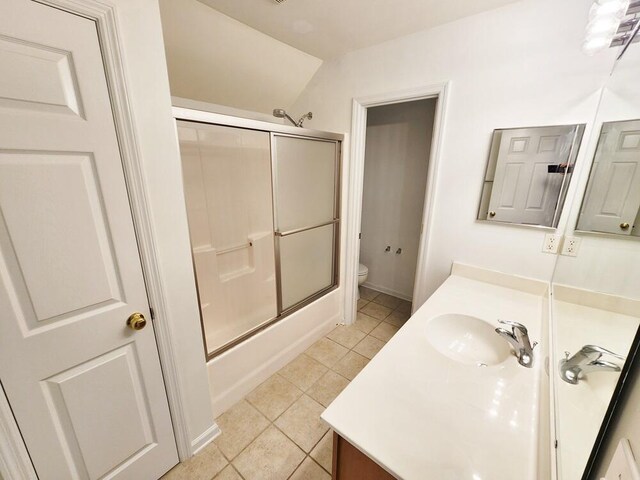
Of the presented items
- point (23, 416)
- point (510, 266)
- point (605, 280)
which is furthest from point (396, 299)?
point (23, 416)

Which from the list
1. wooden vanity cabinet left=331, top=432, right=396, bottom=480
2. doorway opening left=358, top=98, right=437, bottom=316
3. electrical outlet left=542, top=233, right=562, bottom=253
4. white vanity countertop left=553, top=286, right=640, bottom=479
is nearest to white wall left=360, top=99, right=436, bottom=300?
doorway opening left=358, top=98, right=437, bottom=316

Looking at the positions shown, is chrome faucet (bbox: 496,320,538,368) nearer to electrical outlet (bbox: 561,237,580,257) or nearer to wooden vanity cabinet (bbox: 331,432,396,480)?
electrical outlet (bbox: 561,237,580,257)

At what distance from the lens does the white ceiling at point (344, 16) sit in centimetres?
133

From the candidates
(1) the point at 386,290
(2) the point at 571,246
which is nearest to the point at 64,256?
(2) the point at 571,246

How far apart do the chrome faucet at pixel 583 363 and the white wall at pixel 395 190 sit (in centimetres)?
202

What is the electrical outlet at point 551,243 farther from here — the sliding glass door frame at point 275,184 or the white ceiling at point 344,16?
the sliding glass door frame at point 275,184

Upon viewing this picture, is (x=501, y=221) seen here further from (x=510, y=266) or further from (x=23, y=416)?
(x=23, y=416)

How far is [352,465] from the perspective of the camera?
78cm

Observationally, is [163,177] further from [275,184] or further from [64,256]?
[275,184]

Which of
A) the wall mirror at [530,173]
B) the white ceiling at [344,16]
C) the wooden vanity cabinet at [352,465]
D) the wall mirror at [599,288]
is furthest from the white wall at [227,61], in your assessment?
the wooden vanity cabinet at [352,465]

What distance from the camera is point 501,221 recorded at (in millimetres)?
1539

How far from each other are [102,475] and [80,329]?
675 millimetres

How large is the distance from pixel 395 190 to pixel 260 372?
7.21ft

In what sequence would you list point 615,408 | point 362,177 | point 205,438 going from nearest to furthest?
point 615,408
point 205,438
point 362,177
